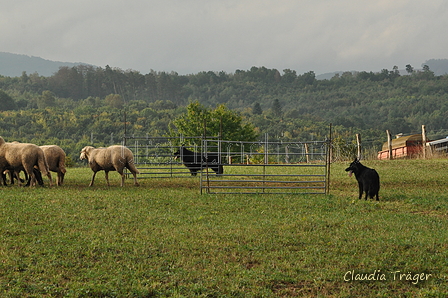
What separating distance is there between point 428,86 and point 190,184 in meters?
175

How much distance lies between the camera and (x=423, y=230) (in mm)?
9391

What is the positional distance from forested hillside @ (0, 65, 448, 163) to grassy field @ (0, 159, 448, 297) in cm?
4472

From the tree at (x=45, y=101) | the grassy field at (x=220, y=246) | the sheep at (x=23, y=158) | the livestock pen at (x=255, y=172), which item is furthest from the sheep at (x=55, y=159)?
the tree at (x=45, y=101)

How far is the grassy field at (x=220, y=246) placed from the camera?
6.21 metres

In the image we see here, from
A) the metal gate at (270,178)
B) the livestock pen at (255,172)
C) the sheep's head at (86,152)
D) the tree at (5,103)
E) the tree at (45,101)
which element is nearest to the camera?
the metal gate at (270,178)

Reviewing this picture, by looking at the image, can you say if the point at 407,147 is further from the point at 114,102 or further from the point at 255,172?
the point at 114,102

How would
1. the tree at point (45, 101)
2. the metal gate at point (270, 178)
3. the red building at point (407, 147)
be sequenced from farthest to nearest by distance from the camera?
1. the tree at point (45, 101)
2. the red building at point (407, 147)
3. the metal gate at point (270, 178)

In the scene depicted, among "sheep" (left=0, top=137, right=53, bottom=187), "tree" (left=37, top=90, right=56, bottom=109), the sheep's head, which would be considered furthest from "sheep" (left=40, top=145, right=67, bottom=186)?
"tree" (left=37, top=90, right=56, bottom=109)

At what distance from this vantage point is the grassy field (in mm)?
6211

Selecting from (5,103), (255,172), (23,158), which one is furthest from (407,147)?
(5,103)

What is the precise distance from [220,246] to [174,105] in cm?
12277

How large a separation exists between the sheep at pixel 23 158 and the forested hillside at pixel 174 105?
39.6m

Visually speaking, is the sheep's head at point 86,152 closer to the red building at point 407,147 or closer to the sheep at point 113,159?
the sheep at point 113,159

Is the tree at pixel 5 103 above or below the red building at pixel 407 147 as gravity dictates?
above
